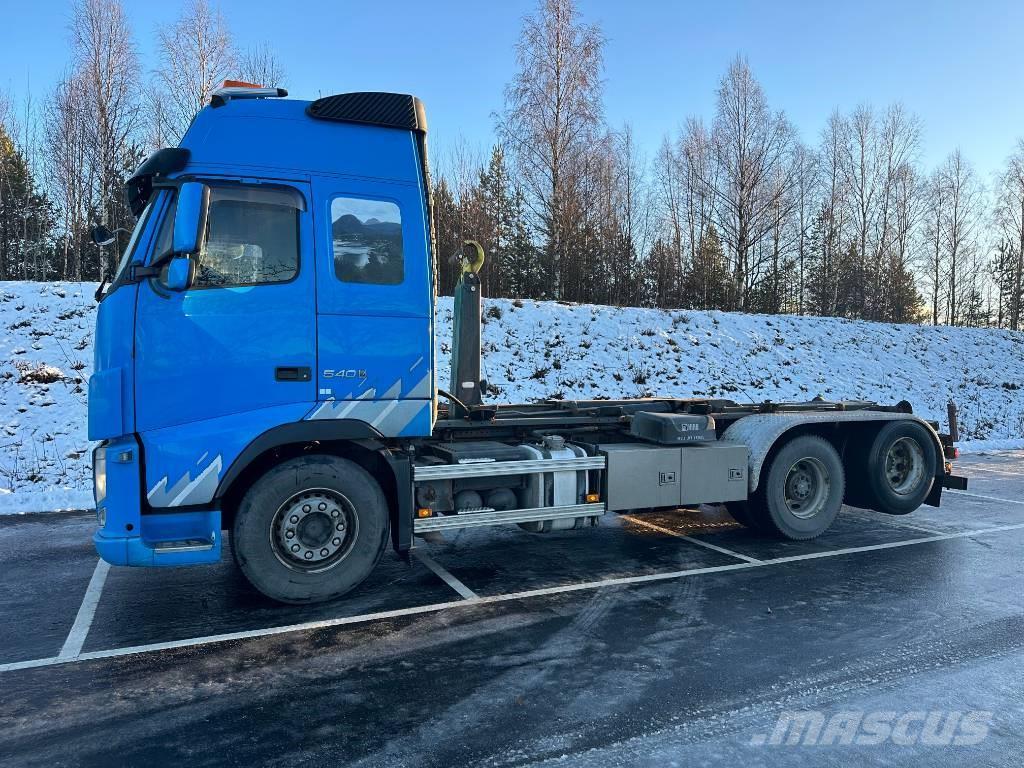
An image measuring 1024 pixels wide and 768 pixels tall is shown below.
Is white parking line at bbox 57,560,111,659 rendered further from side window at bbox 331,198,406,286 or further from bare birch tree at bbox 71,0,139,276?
bare birch tree at bbox 71,0,139,276

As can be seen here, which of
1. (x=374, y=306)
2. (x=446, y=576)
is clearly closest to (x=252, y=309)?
(x=374, y=306)

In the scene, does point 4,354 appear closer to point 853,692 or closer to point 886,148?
point 853,692

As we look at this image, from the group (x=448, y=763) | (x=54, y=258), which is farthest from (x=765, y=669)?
(x=54, y=258)

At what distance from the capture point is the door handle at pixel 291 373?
4.79 meters

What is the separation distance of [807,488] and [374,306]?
505 cm

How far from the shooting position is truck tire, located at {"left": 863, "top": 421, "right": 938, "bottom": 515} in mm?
7660

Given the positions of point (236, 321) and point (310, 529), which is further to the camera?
point (310, 529)

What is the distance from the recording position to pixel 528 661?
411cm

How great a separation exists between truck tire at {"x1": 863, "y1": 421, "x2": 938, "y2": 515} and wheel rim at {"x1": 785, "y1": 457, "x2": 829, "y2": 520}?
2.40ft

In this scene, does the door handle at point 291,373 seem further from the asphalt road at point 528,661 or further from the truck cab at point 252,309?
the asphalt road at point 528,661

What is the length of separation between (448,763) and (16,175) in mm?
34345

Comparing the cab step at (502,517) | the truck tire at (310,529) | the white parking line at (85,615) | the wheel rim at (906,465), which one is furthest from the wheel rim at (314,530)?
the wheel rim at (906,465)

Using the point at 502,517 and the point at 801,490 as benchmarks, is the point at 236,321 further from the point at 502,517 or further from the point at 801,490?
the point at 801,490

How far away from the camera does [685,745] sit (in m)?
3.17
